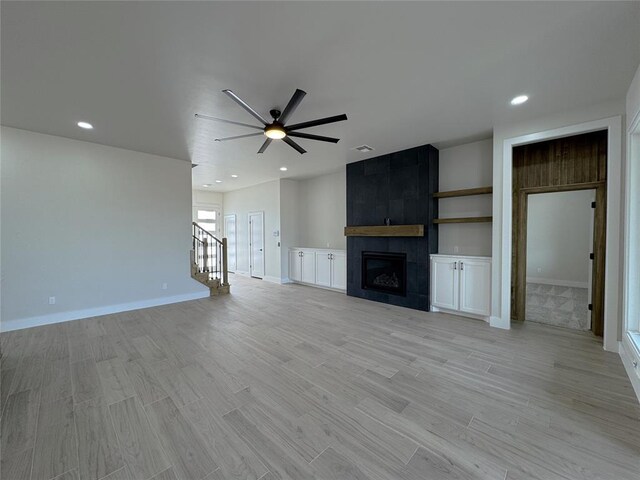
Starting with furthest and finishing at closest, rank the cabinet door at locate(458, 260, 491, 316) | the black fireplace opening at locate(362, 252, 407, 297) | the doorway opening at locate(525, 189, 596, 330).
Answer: the doorway opening at locate(525, 189, 596, 330), the black fireplace opening at locate(362, 252, 407, 297), the cabinet door at locate(458, 260, 491, 316)

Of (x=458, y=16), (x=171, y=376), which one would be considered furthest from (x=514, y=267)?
(x=171, y=376)

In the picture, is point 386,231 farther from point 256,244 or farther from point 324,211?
point 256,244

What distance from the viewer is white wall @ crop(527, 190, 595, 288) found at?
605 centimetres

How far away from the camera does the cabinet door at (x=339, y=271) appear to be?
6258 millimetres

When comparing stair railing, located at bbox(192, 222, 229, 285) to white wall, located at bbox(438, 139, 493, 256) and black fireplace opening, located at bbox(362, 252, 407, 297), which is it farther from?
white wall, located at bbox(438, 139, 493, 256)

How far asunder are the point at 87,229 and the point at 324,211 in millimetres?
5031

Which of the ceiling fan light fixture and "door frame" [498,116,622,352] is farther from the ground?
the ceiling fan light fixture

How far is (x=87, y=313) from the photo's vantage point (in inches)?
176

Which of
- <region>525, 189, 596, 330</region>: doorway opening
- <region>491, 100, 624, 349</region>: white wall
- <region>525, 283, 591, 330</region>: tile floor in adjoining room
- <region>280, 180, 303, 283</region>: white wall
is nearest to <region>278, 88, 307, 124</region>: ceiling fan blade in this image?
<region>491, 100, 624, 349</region>: white wall

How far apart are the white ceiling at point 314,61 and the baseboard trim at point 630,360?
2.70 m

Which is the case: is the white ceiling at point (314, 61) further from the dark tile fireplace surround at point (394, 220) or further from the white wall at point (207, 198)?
the white wall at point (207, 198)

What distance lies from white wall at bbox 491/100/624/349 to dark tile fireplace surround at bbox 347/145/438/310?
3.38 ft

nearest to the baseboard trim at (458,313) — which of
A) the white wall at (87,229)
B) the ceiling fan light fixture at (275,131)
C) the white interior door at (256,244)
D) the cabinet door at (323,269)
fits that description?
the cabinet door at (323,269)

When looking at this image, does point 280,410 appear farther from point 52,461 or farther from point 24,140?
point 24,140
